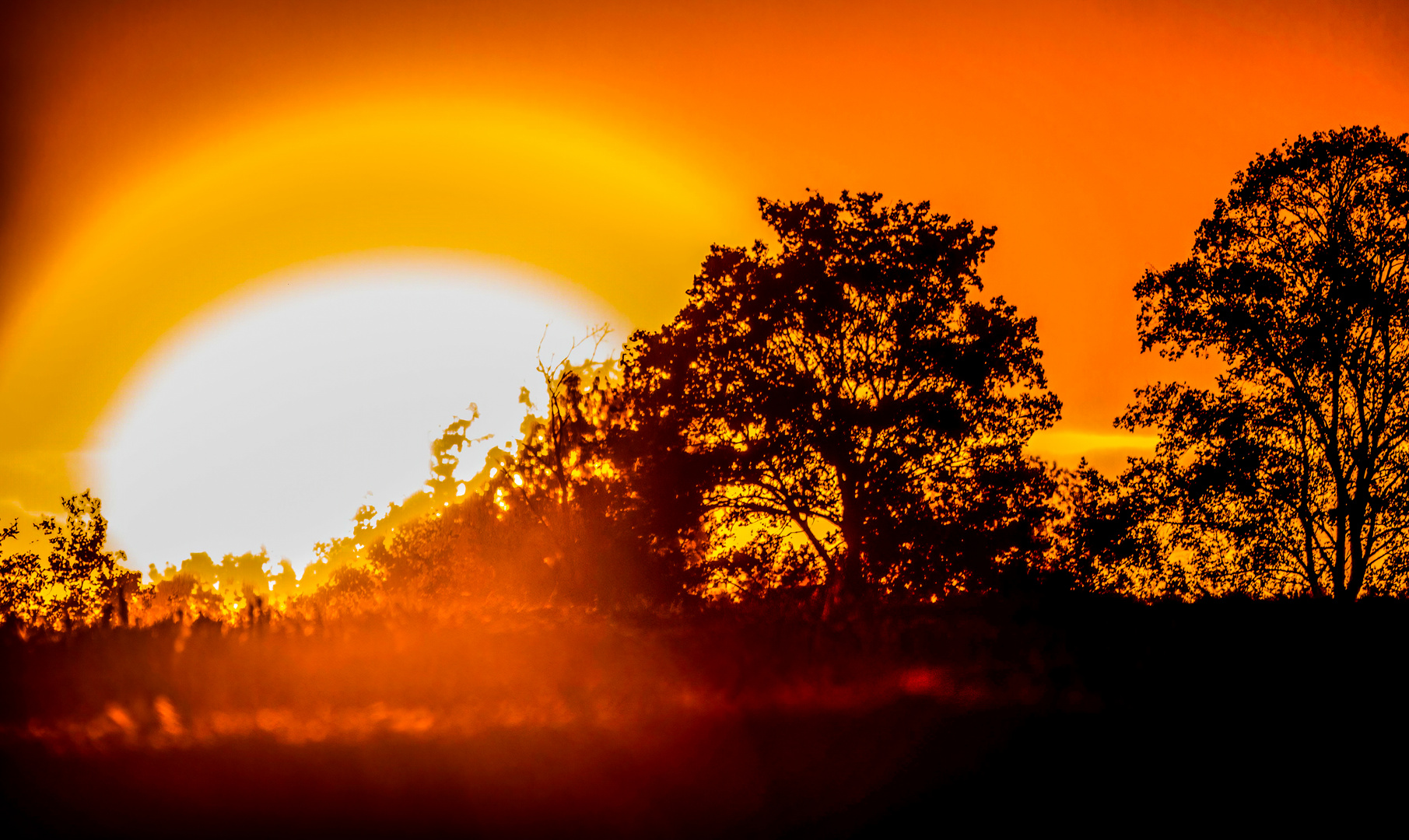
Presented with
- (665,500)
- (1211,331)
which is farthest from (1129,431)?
(665,500)

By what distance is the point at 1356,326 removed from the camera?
55.9 ft

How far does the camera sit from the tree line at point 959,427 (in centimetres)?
1705

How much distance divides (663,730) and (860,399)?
1436cm

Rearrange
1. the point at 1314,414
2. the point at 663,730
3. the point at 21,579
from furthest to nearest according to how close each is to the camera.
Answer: the point at 21,579 < the point at 1314,414 < the point at 663,730

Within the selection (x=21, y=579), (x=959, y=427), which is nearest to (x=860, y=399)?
(x=959, y=427)

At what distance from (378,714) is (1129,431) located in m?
17.1

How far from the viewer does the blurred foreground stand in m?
5.13

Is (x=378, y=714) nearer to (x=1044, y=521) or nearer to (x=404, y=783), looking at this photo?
(x=404, y=783)

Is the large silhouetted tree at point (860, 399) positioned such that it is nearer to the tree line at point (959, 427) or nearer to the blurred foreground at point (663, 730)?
the tree line at point (959, 427)

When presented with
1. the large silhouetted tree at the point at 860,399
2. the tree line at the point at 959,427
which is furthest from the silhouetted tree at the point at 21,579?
the large silhouetted tree at the point at 860,399

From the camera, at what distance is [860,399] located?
19.5 m

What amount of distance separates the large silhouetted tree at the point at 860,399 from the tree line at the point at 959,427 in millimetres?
52

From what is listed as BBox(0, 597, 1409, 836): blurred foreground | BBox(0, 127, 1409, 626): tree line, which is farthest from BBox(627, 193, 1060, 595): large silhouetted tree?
BBox(0, 597, 1409, 836): blurred foreground

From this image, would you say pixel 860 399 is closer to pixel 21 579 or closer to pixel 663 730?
pixel 663 730
